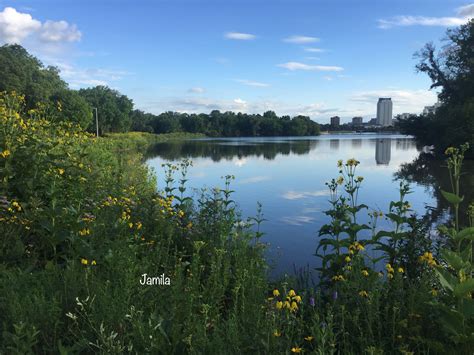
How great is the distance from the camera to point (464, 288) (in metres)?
2.55

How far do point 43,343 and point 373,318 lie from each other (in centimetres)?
240

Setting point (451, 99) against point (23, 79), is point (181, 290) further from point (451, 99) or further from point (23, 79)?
point (23, 79)

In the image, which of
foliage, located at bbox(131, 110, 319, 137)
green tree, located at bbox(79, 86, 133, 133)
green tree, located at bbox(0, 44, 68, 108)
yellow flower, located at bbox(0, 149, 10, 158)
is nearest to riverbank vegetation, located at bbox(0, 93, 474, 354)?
yellow flower, located at bbox(0, 149, 10, 158)

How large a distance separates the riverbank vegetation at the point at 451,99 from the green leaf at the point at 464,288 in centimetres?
3189

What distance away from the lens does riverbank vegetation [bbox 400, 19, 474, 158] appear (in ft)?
107

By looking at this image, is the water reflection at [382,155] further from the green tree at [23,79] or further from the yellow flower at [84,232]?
the green tree at [23,79]

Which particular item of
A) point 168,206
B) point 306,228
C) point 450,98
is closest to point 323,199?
point 306,228

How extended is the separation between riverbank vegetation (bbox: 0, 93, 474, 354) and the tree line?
336 cm

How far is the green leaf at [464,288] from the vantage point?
2545 millimetres

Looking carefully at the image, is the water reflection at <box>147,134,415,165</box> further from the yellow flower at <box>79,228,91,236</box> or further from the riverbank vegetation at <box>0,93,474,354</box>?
the yellow flower at <box>79,228,91,236</box>

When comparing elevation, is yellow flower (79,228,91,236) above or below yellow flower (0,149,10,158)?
below

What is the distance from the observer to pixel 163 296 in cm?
346

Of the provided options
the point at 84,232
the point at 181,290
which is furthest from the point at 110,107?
the point at 181,290

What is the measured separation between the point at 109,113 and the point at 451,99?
68.8m
